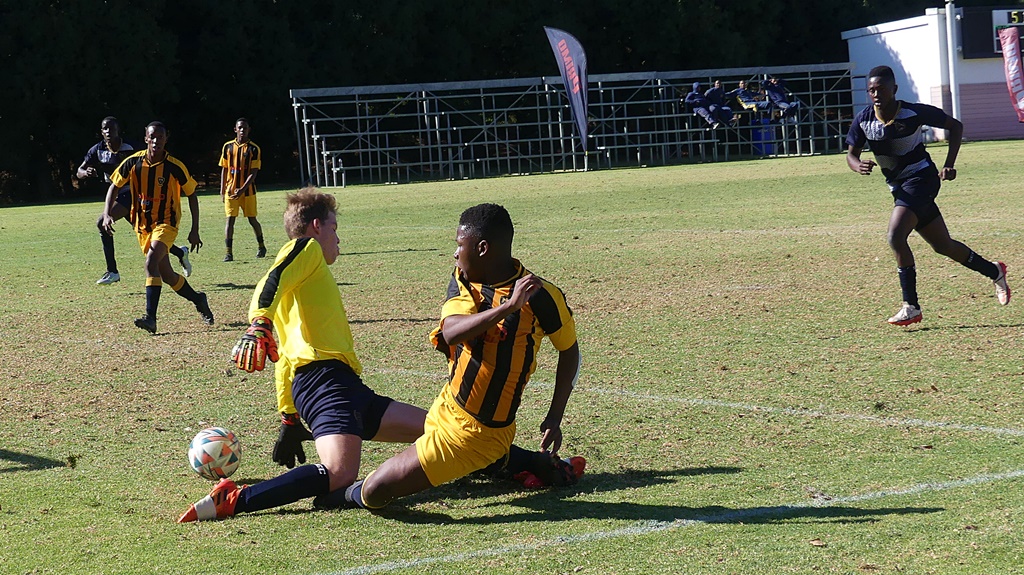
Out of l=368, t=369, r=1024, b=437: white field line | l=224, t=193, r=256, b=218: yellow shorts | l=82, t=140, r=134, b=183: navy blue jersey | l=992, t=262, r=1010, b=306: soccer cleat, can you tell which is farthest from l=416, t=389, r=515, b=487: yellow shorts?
l=224, t=193, r=256, b=218: yellow shorts

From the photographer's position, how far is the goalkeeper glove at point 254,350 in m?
4.88

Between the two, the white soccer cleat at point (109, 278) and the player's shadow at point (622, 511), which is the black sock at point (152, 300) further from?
the player's shadow at point (622, 511)

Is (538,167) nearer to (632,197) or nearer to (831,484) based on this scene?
(632,197)

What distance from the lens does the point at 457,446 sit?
4.93m

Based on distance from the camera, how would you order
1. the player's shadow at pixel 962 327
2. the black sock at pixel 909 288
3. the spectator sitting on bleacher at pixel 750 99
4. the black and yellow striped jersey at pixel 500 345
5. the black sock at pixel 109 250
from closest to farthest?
the black and yellow striped jersey at pixel 500 345 < the player's shadow at pixel 962 327 < the black sock at pixel 909 288 < the black sock at pixel 109 250 < the spectator sitting on bleacher at pixel 750 99

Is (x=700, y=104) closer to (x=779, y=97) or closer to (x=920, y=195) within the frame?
(x=779, y=97)

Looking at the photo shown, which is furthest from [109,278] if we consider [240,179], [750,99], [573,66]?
[750,99]

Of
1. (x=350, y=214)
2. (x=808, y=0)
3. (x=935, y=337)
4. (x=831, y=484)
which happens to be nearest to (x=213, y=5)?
(x=350, y=214)

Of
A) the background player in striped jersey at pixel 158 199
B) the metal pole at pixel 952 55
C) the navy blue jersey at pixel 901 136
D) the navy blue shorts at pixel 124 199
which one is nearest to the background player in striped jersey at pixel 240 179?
the navy blue shorts at pixel 124 199

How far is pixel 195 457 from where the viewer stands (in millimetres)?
5598

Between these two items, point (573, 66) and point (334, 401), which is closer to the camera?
point (334, 401)

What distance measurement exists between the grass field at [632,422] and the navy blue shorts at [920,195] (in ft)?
2.91

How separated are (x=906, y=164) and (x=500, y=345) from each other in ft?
18.3

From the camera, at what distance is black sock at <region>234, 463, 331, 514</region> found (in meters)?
5.03
